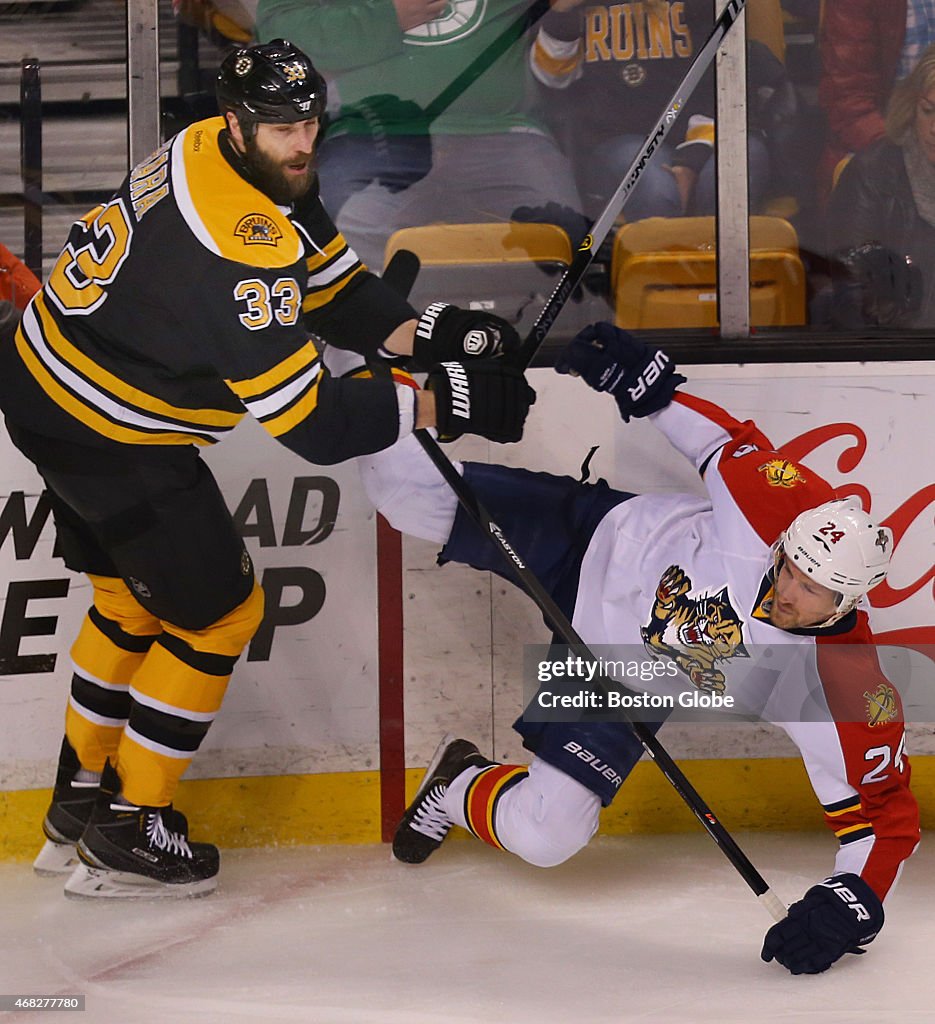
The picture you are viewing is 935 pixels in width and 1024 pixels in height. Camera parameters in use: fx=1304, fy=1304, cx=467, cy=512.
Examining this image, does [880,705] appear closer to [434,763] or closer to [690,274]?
[434,763]

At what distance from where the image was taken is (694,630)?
2133 mm

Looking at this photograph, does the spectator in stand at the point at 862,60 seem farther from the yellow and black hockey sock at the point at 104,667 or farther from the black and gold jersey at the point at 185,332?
the yellow and black hockey sock at the point at 104,667

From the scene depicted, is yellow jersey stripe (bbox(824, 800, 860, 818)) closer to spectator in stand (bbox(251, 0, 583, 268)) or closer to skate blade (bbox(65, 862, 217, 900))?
skate blade (bbox(65, 862, 217, 900))

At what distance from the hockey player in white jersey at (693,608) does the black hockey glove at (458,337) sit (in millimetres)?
123

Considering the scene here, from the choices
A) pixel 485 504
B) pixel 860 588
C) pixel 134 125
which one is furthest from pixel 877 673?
pixel 134 125

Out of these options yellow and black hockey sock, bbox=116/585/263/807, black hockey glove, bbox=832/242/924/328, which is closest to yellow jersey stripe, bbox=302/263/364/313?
yellow and black hockey sock, bbox=116/585/263/807

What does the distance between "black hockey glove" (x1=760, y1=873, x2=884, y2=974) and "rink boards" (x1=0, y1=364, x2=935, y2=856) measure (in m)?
0.66

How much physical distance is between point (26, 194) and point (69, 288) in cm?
69

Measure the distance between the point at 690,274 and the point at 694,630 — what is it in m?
0.82

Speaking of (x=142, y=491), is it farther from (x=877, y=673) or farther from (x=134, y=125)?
(x=877, y=673)

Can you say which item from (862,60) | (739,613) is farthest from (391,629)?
(862,60)

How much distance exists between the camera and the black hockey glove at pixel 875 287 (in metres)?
2.61

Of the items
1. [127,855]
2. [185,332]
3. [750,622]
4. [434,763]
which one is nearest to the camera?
[185,332]

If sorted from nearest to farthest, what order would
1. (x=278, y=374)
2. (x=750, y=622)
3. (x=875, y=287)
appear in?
1. (x=278, y=374)
2. (x=750, y=622)
3. (x=875, y=287)
